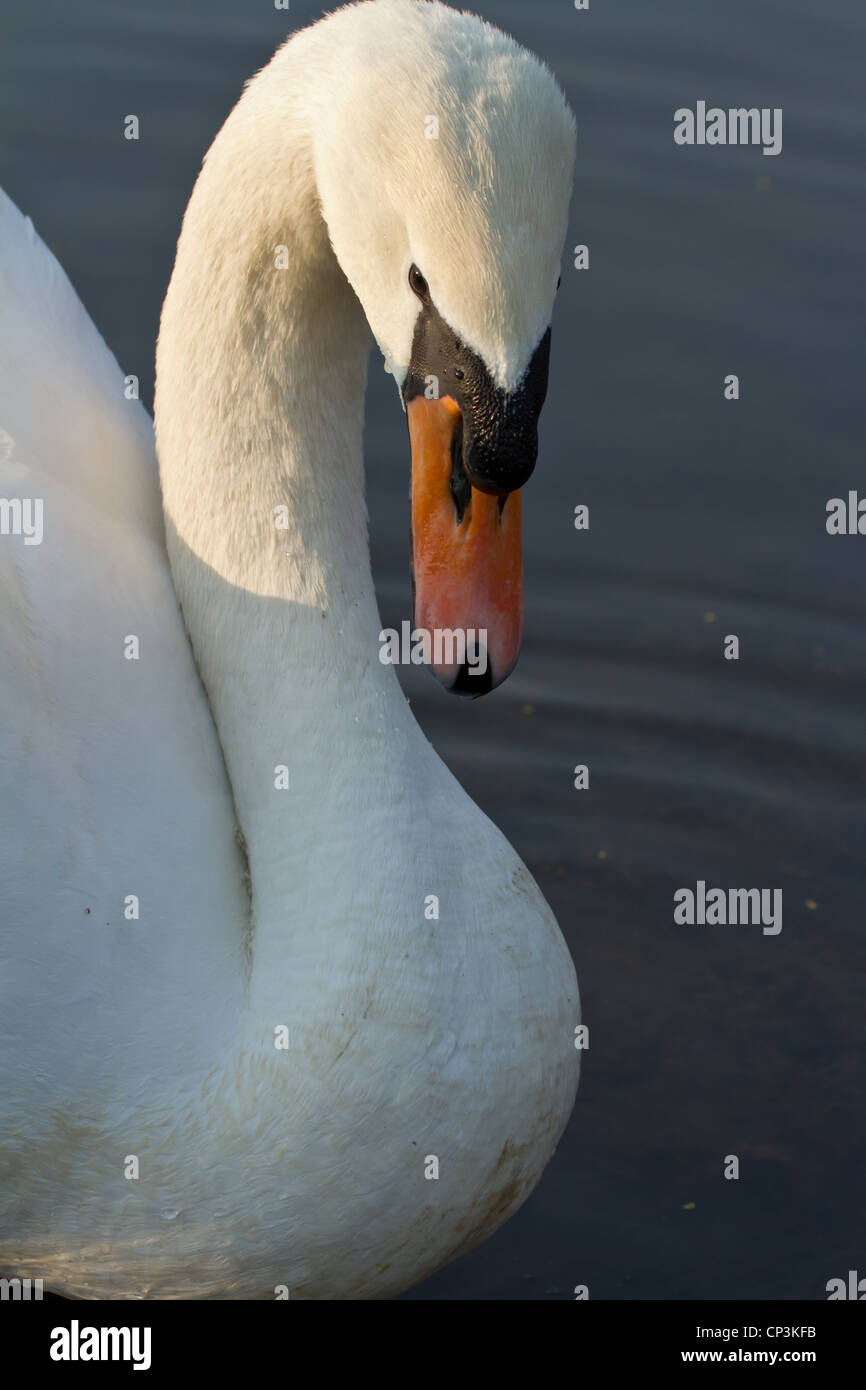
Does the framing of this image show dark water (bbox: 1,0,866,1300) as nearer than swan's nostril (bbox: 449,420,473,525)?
No

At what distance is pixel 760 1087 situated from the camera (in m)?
4.38

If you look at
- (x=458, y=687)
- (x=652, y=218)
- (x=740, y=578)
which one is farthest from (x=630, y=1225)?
(x=652, y=218)

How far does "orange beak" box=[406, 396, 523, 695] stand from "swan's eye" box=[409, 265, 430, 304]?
0.17 m

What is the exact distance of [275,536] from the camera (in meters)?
3.26

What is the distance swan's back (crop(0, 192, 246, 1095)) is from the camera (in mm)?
3008

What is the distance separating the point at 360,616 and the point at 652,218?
4.75m

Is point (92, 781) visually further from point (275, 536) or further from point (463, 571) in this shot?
point (463, 571)

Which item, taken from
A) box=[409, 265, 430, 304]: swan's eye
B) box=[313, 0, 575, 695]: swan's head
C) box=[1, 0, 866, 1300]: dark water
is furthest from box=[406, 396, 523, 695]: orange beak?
box=[1, 0, 866, 1300]: dark water

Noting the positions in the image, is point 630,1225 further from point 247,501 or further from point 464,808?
point 247,501

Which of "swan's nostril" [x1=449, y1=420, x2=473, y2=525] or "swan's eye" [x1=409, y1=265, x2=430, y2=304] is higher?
"swan's eye" [x1=409, y1=265, x2=430, y2=304]

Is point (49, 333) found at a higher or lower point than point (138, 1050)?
higher

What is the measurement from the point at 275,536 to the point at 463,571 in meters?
0.57

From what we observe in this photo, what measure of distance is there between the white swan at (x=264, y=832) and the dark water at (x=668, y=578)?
85cm

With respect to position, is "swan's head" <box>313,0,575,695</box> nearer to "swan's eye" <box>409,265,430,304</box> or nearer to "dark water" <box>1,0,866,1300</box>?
"swan's eye" <box>409,265,430,304</box>
